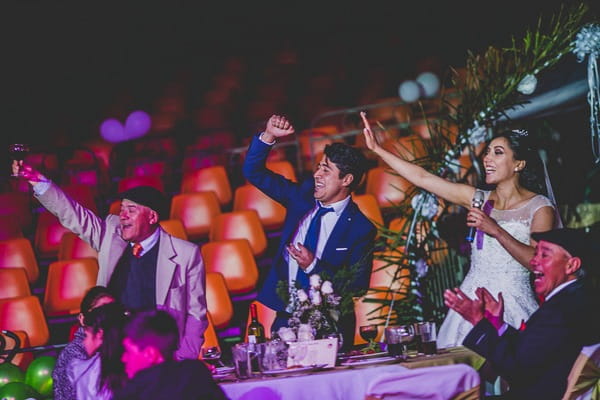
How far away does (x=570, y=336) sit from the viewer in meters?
2.97

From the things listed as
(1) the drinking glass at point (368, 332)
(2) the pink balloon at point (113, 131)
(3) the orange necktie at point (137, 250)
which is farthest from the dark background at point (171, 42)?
(1) the drinking glass at point (368, 332)

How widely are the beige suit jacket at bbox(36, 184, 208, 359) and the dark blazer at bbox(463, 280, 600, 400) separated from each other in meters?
1.42

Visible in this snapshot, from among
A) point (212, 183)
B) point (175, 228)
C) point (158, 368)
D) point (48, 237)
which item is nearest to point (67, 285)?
point (175, 228)

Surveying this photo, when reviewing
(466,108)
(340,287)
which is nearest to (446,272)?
(466,108)

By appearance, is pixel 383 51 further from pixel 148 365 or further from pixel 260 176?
pixel 148 365

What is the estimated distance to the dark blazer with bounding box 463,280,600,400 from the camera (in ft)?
9.70

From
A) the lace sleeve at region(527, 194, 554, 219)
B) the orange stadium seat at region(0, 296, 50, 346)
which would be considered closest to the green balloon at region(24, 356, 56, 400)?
the orange stadium seat at region(0, 296, 50, 346)

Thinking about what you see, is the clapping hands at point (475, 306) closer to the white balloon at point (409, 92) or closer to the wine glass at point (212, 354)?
the wine glass at point (212, 354)

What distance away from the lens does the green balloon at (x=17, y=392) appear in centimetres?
476

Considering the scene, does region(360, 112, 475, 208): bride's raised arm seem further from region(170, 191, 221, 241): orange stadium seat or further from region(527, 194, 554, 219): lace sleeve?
region(170, 191, 221, 241): orange stadium seat

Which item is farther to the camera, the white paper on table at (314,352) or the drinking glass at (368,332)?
the drinking glass at (368,332)

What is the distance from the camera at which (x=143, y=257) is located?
405cm

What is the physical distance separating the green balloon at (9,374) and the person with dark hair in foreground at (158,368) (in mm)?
2542

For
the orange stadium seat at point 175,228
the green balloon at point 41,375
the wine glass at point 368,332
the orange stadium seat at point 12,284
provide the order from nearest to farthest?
the wine glass at point 368,332
the green balloon at point 41,375
the orange stadium seat at point 12,284
the orange stadium seat at point 175,228
